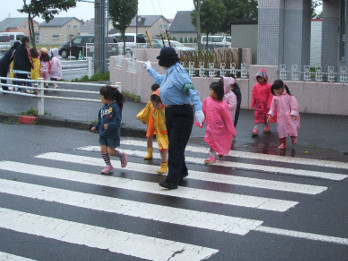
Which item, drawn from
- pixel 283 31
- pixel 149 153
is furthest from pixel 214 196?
pixel 283 31

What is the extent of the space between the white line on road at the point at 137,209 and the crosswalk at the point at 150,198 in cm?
1

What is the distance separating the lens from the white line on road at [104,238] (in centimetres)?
545

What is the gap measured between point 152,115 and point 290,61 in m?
9.54

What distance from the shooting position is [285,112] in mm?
11156

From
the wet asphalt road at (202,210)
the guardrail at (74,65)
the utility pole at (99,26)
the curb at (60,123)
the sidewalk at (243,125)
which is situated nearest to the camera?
the wet asphalt road at (202,210)

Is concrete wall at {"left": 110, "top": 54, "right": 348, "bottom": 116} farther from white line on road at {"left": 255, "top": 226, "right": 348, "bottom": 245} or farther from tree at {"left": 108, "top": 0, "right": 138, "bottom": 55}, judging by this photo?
tree at {"left": 108, "top": 0, "right": 138, "bottom": 55}

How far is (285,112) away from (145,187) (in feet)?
13.5

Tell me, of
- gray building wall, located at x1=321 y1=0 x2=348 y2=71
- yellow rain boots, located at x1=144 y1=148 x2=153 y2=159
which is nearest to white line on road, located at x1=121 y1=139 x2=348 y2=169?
yellow rain boots, located at x1=144 y1=148 x2=153 y2=159

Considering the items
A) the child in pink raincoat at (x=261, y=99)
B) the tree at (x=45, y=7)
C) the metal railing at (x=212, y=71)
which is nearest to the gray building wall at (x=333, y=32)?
the metal railing at (x=212, y=71)

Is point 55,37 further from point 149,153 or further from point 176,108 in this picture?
point 176,108

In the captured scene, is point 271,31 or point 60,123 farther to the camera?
point 271,31

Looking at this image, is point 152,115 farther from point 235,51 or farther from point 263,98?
point 235,51

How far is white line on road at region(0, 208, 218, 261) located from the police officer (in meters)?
1.87

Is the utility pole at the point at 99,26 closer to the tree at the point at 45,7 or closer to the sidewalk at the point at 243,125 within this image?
the sidewalk at the point at 243,125
